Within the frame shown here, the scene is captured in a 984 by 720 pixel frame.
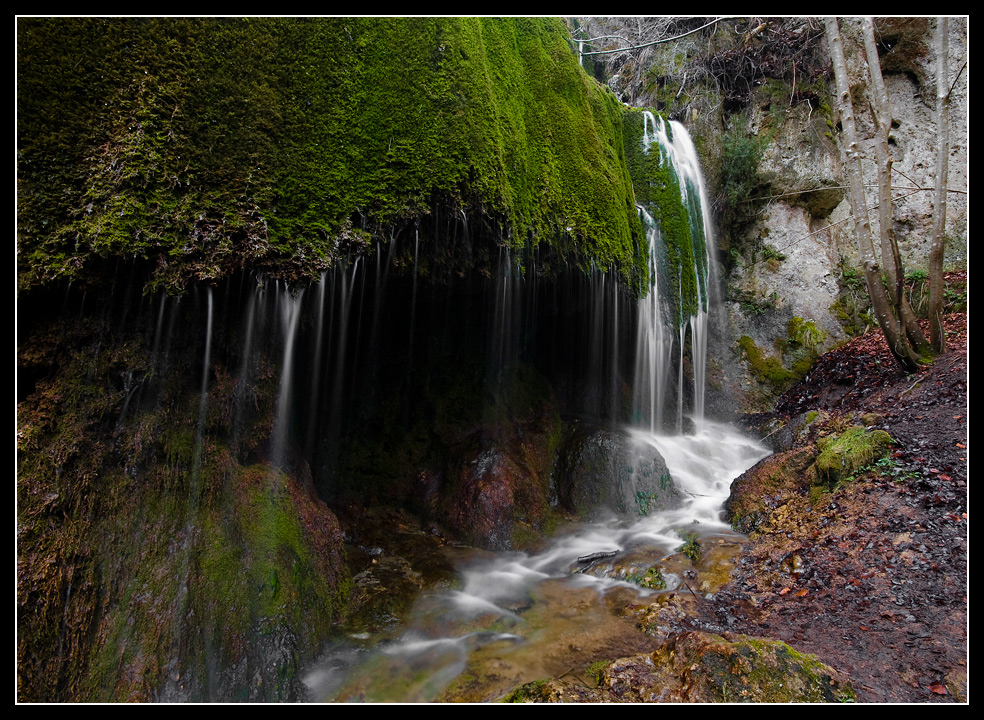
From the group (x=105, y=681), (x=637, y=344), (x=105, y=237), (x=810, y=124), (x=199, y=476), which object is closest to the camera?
(x=105, y=681)

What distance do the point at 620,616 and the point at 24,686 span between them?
381cm

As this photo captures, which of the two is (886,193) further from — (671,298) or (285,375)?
(285,375)

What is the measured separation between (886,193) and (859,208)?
55 centimetres

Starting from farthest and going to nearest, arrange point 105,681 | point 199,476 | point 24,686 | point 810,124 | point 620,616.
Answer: point 810,124, point 620,616, point 199,476, point 105,681, point 24,686

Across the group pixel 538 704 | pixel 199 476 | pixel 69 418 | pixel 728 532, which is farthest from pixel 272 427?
pixel 728 532

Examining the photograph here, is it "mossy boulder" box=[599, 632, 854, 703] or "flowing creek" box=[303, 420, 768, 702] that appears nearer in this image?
"mossy boulder" box=[599, 632, 854, 703]

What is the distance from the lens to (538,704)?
290 centimetres

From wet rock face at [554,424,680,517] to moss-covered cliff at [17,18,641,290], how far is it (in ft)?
10.5

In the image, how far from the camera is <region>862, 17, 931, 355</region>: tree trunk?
6.17m

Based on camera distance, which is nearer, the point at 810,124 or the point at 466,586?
the point at 466,586

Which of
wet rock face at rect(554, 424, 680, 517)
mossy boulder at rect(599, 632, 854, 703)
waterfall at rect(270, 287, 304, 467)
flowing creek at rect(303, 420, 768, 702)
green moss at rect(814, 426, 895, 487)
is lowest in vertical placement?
flowing creek at rect(303, 420, 768, 702)

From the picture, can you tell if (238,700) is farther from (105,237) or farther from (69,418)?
(105,237)

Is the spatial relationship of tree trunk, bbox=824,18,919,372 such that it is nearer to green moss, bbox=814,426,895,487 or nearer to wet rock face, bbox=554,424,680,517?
green moss, bbox=814,426,895,487

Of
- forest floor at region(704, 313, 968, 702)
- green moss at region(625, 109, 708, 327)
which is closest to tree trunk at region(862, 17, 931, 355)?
forest floor at region(704, 313, 968, 702)
